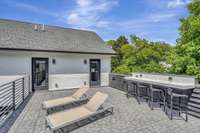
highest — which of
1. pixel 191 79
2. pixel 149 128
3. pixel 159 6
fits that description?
pixel 159 6

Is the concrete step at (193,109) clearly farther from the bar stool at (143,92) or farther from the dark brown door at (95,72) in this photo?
the dark brown door at (95,72)

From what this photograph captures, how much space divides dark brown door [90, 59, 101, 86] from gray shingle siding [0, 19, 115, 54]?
92cm

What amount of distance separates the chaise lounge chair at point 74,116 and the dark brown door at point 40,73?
20.4 ft

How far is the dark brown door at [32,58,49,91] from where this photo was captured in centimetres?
1101

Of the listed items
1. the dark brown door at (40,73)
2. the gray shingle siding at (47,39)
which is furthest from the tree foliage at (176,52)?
the dark brown door at (40,73)

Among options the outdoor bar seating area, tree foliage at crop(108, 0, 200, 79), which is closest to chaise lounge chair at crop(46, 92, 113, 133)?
the outdoor bar seating area

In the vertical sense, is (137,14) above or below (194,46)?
above

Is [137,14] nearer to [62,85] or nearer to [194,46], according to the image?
[194,46]

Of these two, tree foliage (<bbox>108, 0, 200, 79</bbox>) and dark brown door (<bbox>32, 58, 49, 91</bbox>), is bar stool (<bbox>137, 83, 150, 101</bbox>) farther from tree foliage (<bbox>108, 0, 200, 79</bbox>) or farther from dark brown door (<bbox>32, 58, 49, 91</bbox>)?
dark brown door (<bbox>32, 58, 49, 91</bbox>)

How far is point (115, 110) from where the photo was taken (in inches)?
261

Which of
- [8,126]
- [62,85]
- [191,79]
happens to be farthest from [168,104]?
[62,85]

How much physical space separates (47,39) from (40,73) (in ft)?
8.97

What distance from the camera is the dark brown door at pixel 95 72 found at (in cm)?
1314

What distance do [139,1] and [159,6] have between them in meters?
1.78
